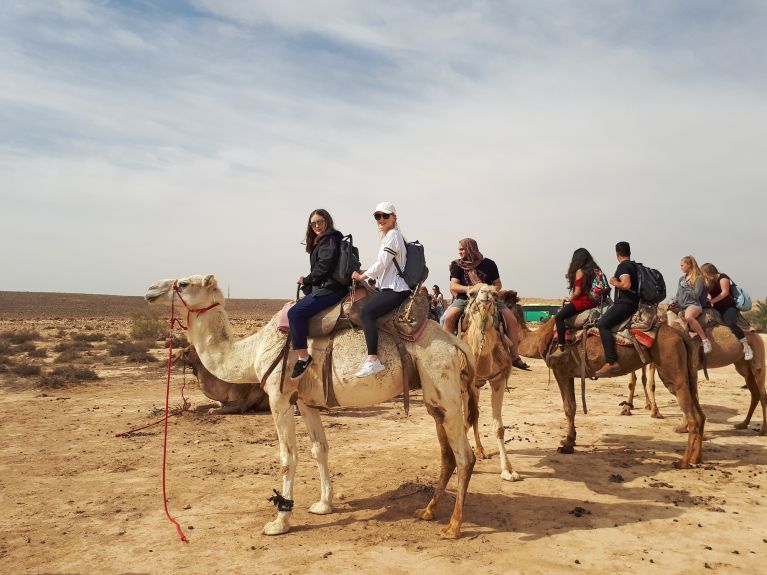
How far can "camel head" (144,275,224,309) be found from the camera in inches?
245

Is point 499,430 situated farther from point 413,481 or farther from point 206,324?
point 206,324

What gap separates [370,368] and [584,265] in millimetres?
5468

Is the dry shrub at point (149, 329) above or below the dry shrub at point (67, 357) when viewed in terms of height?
above

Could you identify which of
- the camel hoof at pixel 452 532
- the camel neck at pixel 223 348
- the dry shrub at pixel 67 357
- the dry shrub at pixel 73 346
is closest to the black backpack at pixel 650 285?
the camel hoof at pixel 452 532

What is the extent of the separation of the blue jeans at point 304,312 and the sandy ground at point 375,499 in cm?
203

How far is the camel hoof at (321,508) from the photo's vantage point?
6359 millimetres

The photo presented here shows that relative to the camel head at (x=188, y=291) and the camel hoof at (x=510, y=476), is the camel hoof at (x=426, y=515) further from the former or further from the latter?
the camel head at (x=188, y=291)

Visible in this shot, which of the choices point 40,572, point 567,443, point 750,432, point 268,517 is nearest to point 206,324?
point 268,517

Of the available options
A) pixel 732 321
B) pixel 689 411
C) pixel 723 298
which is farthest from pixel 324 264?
pixel 732 321

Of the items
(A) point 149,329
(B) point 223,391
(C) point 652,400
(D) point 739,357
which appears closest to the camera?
(D) point 739,357

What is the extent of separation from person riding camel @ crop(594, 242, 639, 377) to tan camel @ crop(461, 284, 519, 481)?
203 cm

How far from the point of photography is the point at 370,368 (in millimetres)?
5633

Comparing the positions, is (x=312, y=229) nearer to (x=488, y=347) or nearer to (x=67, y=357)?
(x=488, y=347)

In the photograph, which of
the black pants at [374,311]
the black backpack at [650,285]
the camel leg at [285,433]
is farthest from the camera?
the black backpack at [650,285]
